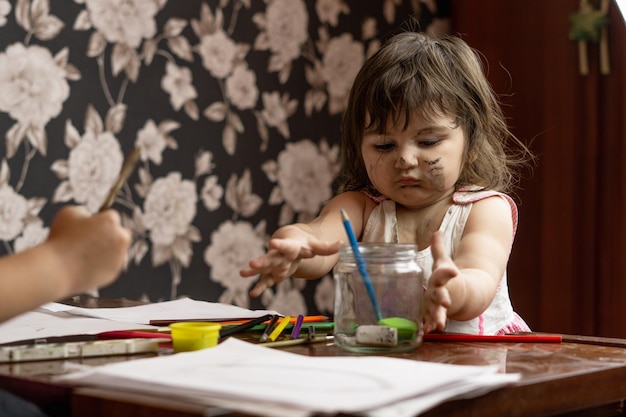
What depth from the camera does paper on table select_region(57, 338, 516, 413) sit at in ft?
2.04

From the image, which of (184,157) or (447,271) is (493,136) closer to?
(447,271)

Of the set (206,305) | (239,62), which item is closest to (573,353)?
(206,305)

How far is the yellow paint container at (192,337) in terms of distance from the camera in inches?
36.2

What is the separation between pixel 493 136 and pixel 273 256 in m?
0.62

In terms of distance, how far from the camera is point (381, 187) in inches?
55.4

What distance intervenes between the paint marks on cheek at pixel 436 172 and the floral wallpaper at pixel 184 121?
1.39m

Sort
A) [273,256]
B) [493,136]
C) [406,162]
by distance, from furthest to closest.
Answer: [493,136]
[406,162]
[273,256]

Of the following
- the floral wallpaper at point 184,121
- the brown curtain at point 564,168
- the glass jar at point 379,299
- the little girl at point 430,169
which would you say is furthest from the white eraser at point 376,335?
the brown curtain at point 564,168

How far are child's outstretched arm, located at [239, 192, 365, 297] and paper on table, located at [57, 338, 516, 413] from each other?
26 centimetres

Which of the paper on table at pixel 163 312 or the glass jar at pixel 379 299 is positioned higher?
the glass jar at pixel 379 299

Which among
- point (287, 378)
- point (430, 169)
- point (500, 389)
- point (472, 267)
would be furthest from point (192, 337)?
point (430, 169)

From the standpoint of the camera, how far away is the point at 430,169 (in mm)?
1353

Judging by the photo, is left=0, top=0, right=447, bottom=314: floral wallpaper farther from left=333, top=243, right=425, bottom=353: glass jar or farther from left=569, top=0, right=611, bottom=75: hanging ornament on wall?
left=333, top=243, right=425, bottom=353: glass jar

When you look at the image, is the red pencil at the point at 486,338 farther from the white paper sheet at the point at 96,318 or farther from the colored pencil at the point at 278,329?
the white paper sheet at the point at 96,318
